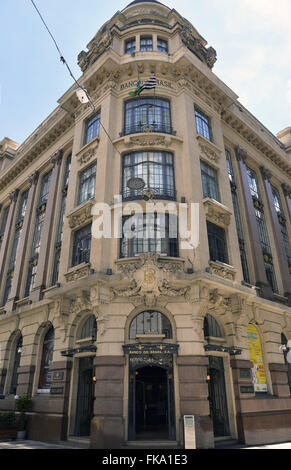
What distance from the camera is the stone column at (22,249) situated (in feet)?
83.3

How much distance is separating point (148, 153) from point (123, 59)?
8.15 meters

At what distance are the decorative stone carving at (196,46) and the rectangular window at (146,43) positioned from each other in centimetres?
266

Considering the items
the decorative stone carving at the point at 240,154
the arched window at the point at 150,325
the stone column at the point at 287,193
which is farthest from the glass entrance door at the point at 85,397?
the stone column at the point at 287,193

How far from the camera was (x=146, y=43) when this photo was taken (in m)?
24.7

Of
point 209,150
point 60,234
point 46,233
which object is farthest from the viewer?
point 46,233

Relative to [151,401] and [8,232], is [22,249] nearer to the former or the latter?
[8,232]

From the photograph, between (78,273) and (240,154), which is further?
(240,154)

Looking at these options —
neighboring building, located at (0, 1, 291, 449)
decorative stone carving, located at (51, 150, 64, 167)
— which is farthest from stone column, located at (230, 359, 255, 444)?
decorative stone carving, located at (51, 150, 64, 167)

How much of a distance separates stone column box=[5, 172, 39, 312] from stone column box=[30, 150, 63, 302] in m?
3.10

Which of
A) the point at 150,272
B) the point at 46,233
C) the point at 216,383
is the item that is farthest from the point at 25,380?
the point at 216,383

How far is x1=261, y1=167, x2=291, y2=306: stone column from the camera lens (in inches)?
964

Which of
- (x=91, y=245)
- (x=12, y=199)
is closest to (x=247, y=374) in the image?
(x=91, y=245)

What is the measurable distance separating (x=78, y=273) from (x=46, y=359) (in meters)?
6.98
